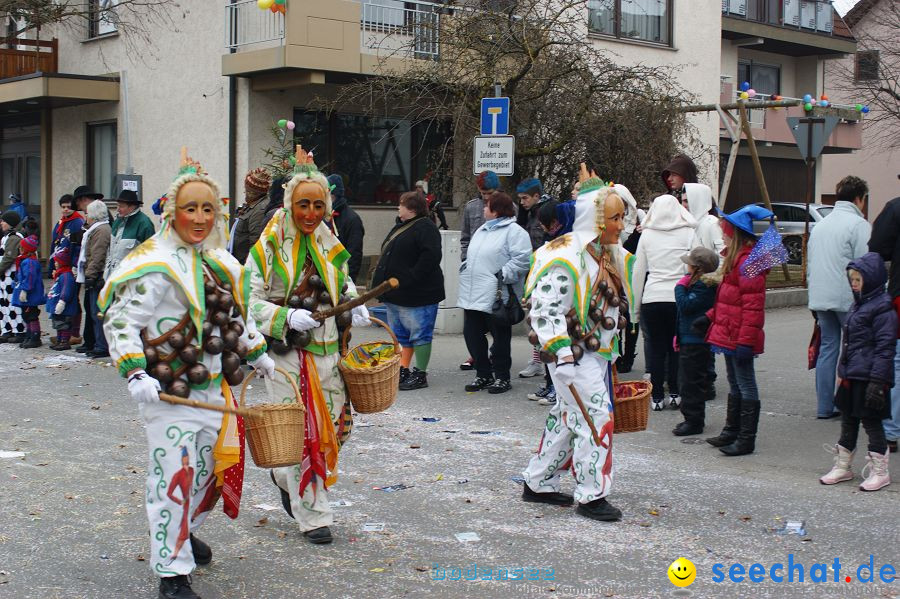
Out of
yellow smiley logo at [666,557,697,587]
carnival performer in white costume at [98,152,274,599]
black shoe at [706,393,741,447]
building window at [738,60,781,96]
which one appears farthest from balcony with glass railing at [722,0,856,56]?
carnival performer in white costume at [98,152,274,599]

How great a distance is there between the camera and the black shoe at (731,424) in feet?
26.2

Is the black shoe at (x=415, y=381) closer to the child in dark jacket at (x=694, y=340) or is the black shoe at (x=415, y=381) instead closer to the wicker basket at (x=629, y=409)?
the child in dark jacket at (x=694, y=340)

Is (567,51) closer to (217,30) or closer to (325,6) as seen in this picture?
(325,6)

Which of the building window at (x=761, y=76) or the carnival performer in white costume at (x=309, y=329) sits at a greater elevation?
the building window at (x=761, y=76)

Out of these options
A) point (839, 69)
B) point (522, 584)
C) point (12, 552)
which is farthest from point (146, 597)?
point (839, 69)

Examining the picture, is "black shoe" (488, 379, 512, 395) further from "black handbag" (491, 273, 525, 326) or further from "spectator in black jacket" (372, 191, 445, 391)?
"spectator in black jacket" (372, 191, 445, 391)

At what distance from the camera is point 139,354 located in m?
A: 4.71

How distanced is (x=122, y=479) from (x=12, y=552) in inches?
62.2

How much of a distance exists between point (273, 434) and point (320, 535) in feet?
2.82

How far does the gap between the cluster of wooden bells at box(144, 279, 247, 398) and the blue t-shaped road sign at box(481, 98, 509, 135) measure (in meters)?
8.53

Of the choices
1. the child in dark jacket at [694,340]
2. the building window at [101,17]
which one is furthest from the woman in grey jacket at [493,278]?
the building window at [101,17]

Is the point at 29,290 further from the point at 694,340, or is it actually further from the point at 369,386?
the point at 369,386

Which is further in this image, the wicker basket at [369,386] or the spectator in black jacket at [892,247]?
the spectator in black jacket at [892,247]

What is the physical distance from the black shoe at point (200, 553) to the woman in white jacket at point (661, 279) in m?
5.01
